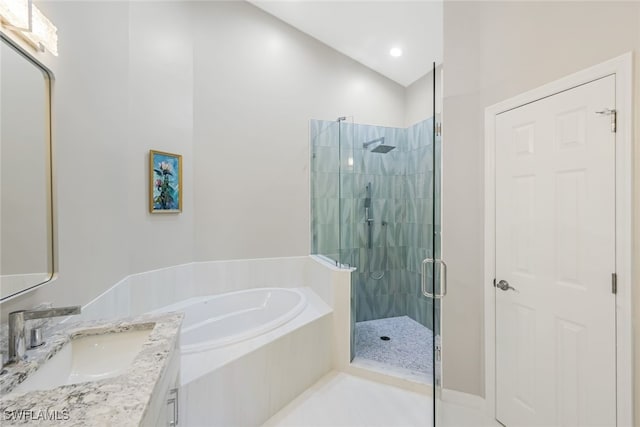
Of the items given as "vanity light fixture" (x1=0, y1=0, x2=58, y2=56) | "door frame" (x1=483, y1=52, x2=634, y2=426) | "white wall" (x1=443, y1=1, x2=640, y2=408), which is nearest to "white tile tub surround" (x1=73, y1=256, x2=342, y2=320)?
"white wall" (x1=443, y1=1, x2=640, y2=408)

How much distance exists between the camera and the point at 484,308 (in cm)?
190

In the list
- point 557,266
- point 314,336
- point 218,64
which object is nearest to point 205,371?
Result: point 314,336

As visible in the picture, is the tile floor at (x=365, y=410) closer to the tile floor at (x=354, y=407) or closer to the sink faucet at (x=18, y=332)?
the tile floor at (x=354, y=407)

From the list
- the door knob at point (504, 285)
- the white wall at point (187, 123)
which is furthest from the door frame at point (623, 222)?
the white wall at point (187, 123)

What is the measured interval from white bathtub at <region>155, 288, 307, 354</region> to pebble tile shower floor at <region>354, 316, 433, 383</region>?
2.51ft

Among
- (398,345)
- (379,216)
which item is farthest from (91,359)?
(379,216)

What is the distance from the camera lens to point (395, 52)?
3.07 meters

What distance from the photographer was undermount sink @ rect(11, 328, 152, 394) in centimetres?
94

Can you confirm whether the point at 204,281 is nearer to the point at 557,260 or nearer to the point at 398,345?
the point at 398,345

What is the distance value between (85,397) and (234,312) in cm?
215

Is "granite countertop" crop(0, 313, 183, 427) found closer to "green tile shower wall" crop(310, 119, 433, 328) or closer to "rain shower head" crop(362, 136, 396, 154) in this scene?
"green tile shower wall" crop(310, 119, 433, 328)

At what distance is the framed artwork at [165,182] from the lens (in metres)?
2.33

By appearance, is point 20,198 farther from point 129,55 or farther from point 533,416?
point 533,416

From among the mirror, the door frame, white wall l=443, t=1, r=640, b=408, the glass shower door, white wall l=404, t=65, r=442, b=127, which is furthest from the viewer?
white wall l=404, t=65, r=442, b=127
